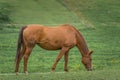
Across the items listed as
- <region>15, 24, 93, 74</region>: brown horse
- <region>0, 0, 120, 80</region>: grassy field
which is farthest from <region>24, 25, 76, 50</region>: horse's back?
<region>0, 0, 120, 80</region>: grassy field

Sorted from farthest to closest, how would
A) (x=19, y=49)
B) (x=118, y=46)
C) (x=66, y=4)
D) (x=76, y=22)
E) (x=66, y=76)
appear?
(x=66, y=4), (x=76, y=22), (x=118, y=46), (x=19, y=49), (x=66, y=76)

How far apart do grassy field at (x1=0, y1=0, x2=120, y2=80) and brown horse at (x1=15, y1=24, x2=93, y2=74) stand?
0.81 meters

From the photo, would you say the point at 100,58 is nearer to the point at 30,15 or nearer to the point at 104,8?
the point at 30,15

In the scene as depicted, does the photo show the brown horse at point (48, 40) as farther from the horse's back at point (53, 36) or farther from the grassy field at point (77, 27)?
the grassy field at point (77, 27)

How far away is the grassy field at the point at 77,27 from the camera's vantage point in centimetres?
1543

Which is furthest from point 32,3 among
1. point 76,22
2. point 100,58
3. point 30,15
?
point 100,58

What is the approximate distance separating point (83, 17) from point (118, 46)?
33.0ft

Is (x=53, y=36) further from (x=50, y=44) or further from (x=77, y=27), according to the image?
(x=77, y=27)

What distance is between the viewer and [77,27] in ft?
106

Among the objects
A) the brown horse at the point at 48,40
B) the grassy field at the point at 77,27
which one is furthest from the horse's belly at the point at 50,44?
the grassy field at the point at 77,27

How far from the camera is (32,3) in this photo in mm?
39375

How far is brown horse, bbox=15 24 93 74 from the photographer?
51.1 feet

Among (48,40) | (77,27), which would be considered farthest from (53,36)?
(77,27)

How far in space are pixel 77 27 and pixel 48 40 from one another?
643 inches
